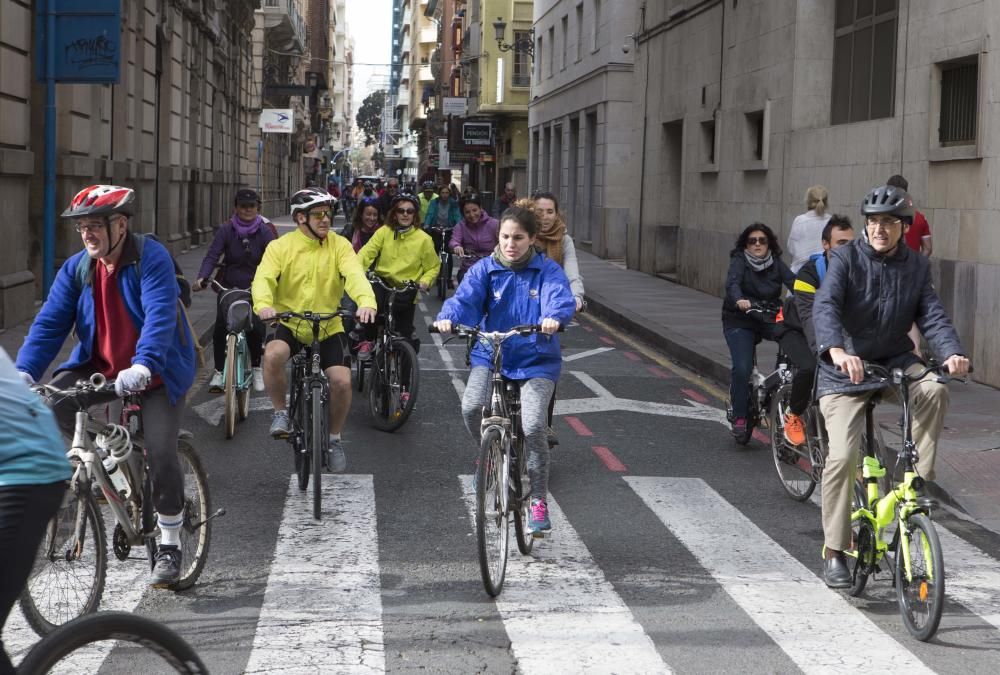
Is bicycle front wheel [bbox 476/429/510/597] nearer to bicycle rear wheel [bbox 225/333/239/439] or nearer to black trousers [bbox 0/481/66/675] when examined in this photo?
black trousers [bbox 0/481/66/675]

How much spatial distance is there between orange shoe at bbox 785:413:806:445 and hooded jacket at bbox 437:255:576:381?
2.11m

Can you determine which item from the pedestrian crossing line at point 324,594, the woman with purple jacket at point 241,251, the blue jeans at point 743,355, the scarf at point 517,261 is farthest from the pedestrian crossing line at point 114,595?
the blue jeans at point 743,355

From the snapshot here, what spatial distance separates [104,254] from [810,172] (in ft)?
46.0

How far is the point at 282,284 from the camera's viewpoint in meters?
8.20

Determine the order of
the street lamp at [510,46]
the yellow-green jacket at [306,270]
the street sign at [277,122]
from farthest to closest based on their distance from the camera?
the street lamp at [510,46]
the street sign at [277,122]
the yellow-green jacket at [306,270]

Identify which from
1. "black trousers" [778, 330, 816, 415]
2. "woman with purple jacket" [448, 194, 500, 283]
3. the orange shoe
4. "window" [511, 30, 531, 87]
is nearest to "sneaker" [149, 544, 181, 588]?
the orange shoe

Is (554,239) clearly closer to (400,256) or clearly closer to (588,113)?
(400,256)

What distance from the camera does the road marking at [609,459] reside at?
8891mm

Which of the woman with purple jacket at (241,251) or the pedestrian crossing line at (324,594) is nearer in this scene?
the pedestrian crossing line at (324,594)

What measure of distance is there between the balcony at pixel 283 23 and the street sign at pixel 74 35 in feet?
144

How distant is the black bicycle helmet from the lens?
5.82 metres

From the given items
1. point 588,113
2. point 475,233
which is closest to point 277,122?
point 588,113

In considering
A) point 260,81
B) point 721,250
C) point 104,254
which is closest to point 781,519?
point 104,254

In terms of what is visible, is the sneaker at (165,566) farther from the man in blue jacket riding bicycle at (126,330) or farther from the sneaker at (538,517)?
the sneaker at (538,517)
